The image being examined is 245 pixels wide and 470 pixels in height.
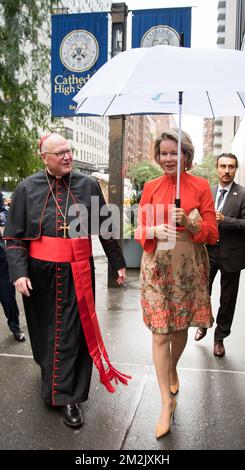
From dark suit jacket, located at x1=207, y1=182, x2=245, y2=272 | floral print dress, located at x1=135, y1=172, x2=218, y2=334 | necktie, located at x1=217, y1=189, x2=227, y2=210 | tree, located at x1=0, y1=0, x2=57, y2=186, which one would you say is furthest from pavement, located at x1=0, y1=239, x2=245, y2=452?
tree, located at x1=0, y1=0, x2=57, y2=186

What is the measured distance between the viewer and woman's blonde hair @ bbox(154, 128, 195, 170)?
3027 millimetres

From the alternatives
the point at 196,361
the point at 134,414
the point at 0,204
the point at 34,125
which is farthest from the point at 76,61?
the point at 134,414

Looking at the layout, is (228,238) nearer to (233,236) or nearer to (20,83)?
(233,236)

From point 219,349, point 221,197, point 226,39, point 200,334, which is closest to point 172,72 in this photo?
point 221,197

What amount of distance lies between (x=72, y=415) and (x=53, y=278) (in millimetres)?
948

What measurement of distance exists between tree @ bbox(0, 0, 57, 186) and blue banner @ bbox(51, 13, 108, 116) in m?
1.42

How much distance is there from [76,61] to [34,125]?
7.28 feet

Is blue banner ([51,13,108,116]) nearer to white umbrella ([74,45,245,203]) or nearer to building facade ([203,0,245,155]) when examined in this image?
white umbrella ([74,45,245,203])

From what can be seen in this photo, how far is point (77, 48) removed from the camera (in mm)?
7102

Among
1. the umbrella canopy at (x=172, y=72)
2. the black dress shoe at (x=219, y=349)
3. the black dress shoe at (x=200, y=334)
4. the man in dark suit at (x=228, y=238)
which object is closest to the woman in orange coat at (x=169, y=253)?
the umbrella canopy at (x=172, y=72)

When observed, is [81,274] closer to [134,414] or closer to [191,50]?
[134,414]

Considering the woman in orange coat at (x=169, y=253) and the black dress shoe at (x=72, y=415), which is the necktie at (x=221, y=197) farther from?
the black dress shoe at (x=72, y=415)

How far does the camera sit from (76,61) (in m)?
7.20

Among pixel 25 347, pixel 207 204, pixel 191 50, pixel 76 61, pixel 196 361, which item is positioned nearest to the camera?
pixel 191 50
